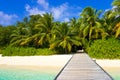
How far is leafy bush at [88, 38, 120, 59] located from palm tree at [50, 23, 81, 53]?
7.30 meters

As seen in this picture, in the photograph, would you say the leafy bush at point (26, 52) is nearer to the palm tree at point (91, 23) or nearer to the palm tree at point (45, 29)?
the palm tree at point (45, 29)

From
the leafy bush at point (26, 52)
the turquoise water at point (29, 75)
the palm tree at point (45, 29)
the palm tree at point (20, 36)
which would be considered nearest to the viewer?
the turquoise water at point (29, 75)

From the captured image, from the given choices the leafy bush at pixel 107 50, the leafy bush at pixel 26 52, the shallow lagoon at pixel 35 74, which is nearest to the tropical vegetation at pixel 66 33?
the leafy bush at pixel 26 52

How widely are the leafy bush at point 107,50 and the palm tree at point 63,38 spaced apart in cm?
730

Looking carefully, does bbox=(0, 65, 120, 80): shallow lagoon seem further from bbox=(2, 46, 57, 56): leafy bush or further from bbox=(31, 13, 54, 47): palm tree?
bbox=(31, 13, 54, 47): palm tree

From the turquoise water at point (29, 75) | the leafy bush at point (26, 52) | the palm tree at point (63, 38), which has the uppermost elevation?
the palm tree at point (63, 38)

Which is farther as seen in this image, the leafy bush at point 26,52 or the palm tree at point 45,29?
the palm tree at point 45,29

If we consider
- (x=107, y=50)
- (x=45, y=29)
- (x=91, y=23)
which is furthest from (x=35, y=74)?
(x=45, y=29)

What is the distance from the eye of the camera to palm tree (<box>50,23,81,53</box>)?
34.9m

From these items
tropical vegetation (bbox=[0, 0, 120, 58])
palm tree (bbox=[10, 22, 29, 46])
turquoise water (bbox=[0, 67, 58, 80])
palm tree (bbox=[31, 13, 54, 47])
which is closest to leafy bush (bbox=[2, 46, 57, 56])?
tropical vegetation (bbox=[0, 0, 120, 58])

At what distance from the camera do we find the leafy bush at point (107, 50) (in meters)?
27.1

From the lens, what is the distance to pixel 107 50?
27.2 metres

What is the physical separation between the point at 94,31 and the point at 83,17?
2412 mm

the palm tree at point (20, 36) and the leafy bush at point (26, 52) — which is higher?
the palm tree at point (20, 36)
